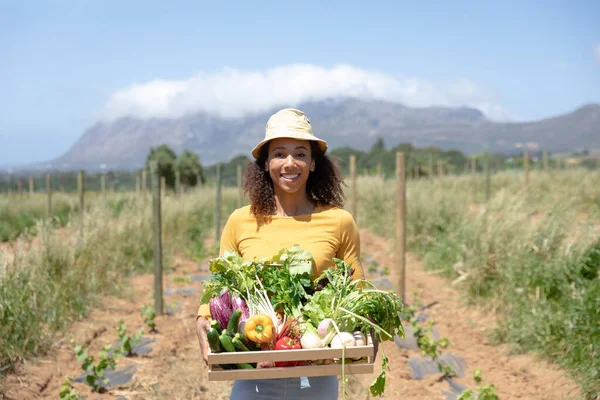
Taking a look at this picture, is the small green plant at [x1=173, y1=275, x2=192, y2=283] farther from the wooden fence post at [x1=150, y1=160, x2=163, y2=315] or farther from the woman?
the woman

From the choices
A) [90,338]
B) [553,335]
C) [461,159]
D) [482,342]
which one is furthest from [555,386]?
[461,159]

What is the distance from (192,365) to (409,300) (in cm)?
350

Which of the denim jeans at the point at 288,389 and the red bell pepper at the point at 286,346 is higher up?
the red bell pepper at the point at 286,346

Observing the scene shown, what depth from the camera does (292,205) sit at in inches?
102

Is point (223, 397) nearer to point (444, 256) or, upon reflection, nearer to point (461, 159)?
point (444, 256)

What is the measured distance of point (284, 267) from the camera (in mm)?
2256

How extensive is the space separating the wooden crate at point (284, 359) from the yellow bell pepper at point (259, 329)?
0.31 feet

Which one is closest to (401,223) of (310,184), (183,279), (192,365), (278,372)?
(192,365)

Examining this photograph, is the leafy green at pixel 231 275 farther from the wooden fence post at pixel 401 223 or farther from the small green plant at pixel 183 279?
the small green plant at pixel 183 279

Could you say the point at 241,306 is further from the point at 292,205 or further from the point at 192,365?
the point at 192,365

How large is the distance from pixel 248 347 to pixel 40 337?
3.53 metres

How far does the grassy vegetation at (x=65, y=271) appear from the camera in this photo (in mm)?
4738

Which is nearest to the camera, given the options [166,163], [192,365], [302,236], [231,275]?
[231,275]

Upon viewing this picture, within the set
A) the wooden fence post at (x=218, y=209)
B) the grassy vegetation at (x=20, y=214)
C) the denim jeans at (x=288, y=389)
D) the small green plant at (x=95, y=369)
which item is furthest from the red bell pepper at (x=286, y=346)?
the grassy vegetation at (x=20, y=214)
